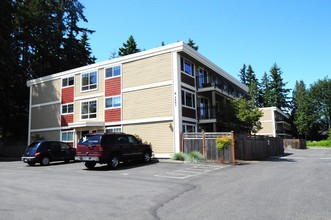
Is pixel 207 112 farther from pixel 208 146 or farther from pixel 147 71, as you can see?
pixel 208 146

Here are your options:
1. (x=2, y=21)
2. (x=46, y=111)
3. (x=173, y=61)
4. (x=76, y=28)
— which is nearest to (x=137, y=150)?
(x=173, y=61)

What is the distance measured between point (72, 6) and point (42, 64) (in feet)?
34.2

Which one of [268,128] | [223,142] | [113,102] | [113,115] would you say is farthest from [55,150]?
[268,128]

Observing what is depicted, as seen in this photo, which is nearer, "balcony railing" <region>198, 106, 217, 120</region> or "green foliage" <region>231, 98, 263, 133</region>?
"green foliage" <region>231, 98, 263, 133</region>

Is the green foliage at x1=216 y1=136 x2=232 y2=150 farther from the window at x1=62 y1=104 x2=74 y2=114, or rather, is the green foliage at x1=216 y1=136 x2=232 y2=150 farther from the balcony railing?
the window at x1=62 y1=104 x2=74 y2=114

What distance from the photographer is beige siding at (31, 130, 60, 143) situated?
30.3m

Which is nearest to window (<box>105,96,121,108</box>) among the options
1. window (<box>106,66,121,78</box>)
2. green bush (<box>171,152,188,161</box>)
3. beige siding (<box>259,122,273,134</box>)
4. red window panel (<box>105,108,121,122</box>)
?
red window panel (<box>105,108,121,122</box>)

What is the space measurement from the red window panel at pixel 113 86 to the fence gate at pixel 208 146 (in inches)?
299

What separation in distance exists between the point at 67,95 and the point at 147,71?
1005 cm

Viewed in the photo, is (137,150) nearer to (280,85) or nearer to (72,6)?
(72,6)

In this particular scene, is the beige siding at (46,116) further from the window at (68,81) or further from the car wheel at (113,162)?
the car wheel at (113,162)

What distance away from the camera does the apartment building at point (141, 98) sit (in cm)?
2292

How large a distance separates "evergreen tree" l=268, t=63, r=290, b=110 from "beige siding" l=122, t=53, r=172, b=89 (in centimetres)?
6158

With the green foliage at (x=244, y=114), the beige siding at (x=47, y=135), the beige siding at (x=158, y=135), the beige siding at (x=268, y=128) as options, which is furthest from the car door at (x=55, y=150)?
the beige siding at (x=268, y=128)
